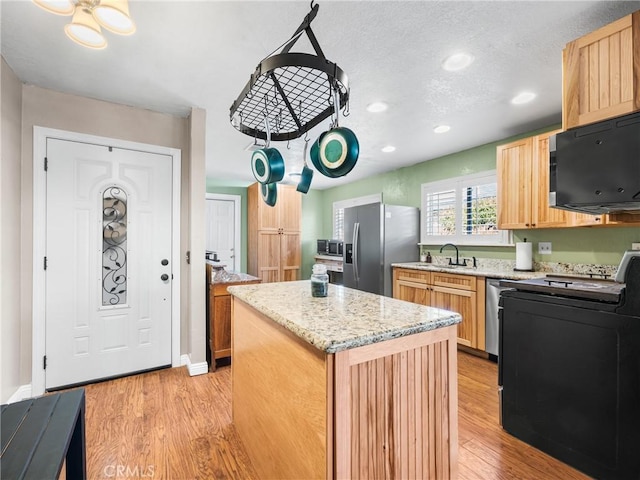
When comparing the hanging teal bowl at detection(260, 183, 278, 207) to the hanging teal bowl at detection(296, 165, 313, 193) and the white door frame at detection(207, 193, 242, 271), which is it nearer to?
the hanging teal bowl at detection(296, 165, 313, 193)

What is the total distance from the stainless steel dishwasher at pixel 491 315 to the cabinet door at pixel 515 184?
0.67 metres

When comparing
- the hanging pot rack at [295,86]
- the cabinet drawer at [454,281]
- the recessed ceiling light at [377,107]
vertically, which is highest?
the recessed ceiling light at [377,107]

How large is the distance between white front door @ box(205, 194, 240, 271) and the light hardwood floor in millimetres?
3561

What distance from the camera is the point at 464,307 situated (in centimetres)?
323

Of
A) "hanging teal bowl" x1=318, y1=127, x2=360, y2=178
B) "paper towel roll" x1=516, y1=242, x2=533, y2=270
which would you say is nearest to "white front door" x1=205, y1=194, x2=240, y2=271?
"paper towel roll" x1=516, y1=242, x2=533, y2=270

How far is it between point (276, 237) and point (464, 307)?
3482 millimetres

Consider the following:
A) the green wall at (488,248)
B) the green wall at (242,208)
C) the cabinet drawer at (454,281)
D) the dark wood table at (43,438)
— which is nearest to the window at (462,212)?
the green wall at (488,248)

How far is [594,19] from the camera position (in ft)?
5.42

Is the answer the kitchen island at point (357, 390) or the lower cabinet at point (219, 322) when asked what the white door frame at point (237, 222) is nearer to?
the lower cabinet at point (219, 322)

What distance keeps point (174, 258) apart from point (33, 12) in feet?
6.20

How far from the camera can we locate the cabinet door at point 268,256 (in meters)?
5.49

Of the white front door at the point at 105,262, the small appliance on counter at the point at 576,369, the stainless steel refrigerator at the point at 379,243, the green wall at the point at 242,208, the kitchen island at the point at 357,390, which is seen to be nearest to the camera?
the kitchen island at the point at 357,390

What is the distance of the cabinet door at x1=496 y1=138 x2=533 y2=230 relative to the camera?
2984 millimetres

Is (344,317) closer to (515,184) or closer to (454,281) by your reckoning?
(454,281)
